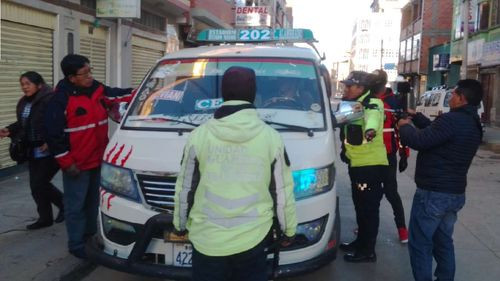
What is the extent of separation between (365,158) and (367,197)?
38 cm

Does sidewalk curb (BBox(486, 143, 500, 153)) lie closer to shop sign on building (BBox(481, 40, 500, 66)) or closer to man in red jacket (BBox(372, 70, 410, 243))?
shop sign on building (BBox(481, 40, 500, 66))

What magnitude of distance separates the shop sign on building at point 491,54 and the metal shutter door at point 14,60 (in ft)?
64.7

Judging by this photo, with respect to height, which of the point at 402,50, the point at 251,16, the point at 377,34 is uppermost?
the point at 377,34

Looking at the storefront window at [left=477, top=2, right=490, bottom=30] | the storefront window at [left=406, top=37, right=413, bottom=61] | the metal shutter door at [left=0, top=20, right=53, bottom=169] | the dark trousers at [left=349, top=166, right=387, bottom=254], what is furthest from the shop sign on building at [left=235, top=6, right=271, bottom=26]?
the storefront window at [left=406, top=37, right=413, bottom=61]

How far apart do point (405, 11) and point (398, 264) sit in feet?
167

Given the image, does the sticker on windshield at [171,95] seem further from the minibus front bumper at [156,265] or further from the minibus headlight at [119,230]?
the minibus front bumper at [156,265]

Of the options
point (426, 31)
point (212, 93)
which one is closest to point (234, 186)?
point (212, 93)

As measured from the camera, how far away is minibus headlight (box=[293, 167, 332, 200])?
3719 mm

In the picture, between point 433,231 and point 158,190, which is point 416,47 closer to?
point 433,231

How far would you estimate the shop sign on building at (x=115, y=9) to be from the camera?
11.6 metres

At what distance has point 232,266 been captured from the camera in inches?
111

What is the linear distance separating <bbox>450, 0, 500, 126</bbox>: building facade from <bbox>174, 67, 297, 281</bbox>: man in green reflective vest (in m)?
23.1

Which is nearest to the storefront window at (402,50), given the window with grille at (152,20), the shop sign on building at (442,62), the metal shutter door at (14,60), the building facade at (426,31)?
the building facade at (426,31)

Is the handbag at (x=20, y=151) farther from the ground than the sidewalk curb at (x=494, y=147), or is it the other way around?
the handbag at (x=20, y=151)
